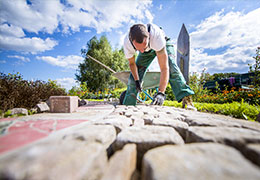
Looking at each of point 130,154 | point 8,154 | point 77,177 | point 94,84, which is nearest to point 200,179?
point 130,154

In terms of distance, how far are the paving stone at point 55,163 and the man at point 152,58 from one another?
1.86 meters

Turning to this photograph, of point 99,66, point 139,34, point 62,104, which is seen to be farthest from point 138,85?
point 99,66

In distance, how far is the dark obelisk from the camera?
12.5ft

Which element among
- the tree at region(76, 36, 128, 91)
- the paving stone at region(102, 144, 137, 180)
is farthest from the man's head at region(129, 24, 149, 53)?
the tree at region(76, 36, 128, 91)

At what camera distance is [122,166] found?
48cm

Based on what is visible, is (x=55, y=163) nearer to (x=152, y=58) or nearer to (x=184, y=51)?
(x=152, y=58)

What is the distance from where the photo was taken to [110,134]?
77 cm

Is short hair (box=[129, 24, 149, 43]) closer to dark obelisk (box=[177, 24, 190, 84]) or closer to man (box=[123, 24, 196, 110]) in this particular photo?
man (box=[123, 24, 196, 110])

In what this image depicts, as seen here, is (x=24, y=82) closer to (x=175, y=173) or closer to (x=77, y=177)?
(x=77, y=177)

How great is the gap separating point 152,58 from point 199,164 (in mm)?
2675

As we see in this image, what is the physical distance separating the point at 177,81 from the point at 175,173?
226 cm

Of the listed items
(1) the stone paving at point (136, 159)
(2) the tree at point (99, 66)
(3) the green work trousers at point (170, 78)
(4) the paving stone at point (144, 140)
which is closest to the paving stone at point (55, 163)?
(1) the stone paving at point (136, 159)

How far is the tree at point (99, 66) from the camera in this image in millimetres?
13812

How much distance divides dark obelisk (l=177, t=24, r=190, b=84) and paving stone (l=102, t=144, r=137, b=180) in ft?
12.4
